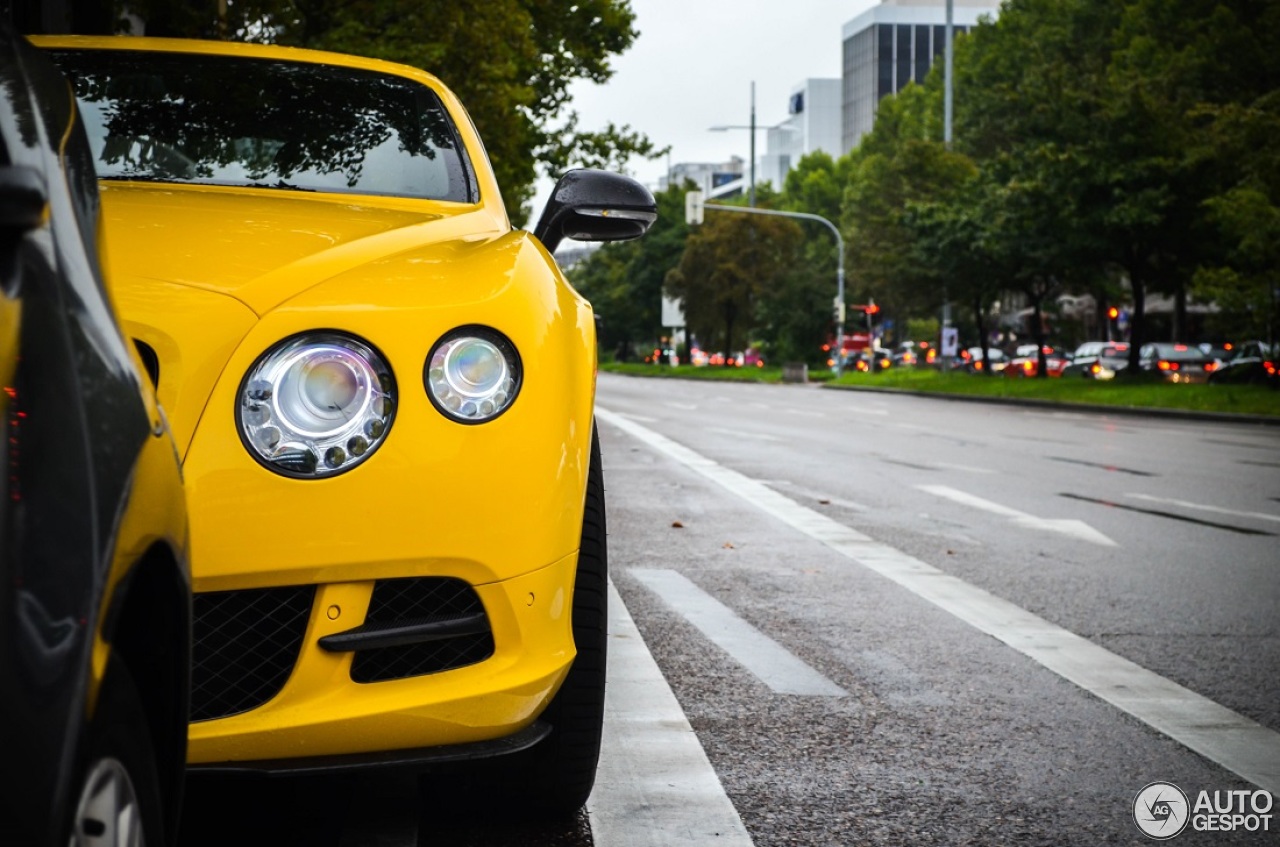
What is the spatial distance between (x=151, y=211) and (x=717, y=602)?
395 cm

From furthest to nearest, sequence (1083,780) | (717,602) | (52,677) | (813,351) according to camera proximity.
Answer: (813,351) < (717,602) < (1083,780) < (52,677)

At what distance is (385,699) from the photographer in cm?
268

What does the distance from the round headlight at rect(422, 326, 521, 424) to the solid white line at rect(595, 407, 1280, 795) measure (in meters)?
2.12

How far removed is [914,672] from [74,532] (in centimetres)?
395

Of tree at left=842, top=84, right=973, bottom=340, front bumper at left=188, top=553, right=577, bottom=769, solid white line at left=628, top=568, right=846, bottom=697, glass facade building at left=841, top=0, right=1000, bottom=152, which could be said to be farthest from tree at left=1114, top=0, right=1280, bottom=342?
glass facade building at left=841, top=0, right=1000, bottom=152

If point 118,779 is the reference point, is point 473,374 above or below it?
above

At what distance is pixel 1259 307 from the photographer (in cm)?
3072

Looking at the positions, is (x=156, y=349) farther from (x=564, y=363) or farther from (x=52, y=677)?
(x=52, y=677)

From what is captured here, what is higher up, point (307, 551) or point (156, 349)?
point (156, 349)

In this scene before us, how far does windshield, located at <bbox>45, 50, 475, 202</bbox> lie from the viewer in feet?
13.5

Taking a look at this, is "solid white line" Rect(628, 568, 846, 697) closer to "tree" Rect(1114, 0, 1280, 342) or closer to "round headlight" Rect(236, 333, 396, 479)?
"round headlight" Rect(236, 333, 396, 479)

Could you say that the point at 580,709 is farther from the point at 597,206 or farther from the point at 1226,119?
the point at 1226,119

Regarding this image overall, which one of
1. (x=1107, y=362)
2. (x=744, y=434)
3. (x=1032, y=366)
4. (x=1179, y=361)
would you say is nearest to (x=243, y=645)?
(x=744, y=434)

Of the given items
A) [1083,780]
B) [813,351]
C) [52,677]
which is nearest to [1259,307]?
[1083,780]
